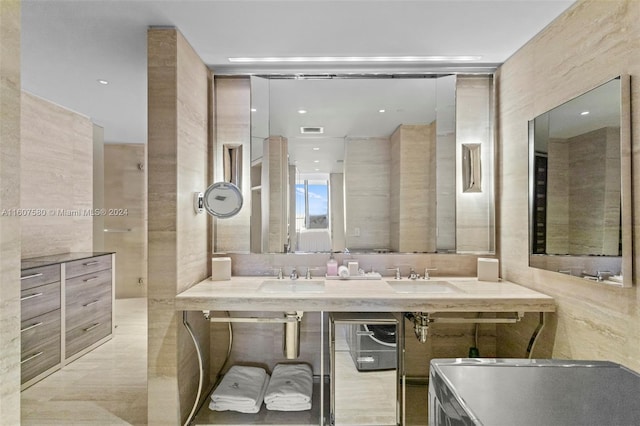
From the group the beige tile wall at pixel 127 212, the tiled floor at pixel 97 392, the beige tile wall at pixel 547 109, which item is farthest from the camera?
the beige tile wall at pixel 127 212

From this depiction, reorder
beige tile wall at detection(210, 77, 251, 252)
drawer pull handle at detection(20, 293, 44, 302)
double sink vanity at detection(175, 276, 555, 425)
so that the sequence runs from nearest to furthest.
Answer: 1. double sink vanity at detection(175, 276, 555, 425)
2. drawer pull handle at detection(20, 293, 44, 302)
3. beige tile wall at detection(210, 77, 251, 252)

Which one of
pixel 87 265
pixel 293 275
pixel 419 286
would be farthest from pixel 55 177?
pixel 419 286

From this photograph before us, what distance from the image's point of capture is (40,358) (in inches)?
103

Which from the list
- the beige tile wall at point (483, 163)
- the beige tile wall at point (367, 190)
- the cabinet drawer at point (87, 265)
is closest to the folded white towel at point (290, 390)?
the beige tile wall at point (367, 190)

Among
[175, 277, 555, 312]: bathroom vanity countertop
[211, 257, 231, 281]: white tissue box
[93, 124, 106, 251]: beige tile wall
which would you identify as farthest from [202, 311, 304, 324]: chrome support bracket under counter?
[93, 124, 106, 251]: beige tile wall

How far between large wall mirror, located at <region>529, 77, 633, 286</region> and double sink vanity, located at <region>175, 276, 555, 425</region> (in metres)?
0.34

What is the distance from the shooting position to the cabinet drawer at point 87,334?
290 centimetres

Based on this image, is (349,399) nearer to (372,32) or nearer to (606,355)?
(606,355)

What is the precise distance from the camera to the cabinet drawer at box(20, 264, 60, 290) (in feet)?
8.07

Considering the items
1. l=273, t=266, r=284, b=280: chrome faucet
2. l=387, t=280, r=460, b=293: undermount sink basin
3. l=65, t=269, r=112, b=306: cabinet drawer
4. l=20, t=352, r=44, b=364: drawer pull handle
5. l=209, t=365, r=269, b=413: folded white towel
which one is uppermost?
l=273, t=266, r=284, b=280: chrome faucet

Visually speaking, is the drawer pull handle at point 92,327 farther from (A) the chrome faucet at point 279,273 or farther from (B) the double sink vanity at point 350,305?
(A) the chrome faucet at point 279,273

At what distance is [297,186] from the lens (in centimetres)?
256

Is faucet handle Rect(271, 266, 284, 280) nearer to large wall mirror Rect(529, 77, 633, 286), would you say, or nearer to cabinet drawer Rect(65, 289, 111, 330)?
large wall mirror Rect(529, 77, 633, 286)

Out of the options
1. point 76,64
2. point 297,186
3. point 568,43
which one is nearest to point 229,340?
point 297,186
